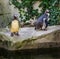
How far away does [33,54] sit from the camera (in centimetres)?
816

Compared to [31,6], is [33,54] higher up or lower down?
lower down

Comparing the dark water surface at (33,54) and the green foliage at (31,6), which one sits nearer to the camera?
the dark water surface at (33,54)

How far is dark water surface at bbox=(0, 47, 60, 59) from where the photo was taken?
311 inches

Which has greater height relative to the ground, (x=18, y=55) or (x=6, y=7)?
(x=6, y=7)

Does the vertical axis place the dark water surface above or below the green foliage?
below

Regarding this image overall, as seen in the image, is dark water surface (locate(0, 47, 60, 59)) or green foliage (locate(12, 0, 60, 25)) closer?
dark water surface (locate(0, 47, 60, 59))

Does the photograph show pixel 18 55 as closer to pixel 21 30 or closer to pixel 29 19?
pixel 21 30

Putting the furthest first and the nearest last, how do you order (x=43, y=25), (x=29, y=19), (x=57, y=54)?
(x=29, y=19)
(x=43, y=25)
(x=57, y=54)

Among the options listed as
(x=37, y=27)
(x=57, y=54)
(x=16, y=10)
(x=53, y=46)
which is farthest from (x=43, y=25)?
(x=16, y=10)

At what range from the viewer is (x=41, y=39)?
8719 mm

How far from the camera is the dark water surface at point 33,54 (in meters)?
7.90

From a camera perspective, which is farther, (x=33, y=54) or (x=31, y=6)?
(x=31, y=6)

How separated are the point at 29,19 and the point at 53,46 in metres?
2.68

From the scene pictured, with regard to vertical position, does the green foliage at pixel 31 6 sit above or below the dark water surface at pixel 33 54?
above
